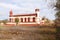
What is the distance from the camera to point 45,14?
1905mm

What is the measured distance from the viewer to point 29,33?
1883 mm

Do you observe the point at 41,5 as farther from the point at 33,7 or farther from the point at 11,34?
the point at 11,34

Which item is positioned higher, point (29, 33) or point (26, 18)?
point (26, 18)

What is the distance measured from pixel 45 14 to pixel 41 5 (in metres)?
0.15

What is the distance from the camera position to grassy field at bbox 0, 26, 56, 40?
6.08ft

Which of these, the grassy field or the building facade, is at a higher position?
the building facade

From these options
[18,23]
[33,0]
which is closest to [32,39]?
[18,23]

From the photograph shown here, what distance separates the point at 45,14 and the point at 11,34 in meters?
0.60

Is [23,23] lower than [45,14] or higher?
lower

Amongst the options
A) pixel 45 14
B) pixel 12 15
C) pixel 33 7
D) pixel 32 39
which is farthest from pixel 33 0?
pixel 32 39

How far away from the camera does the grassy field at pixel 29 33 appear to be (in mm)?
1854

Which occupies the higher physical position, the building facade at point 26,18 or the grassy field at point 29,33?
the building facade at point 26,18

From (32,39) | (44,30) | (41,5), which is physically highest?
(41,5)

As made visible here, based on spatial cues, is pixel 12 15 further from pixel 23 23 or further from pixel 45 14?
pixel 45 14
